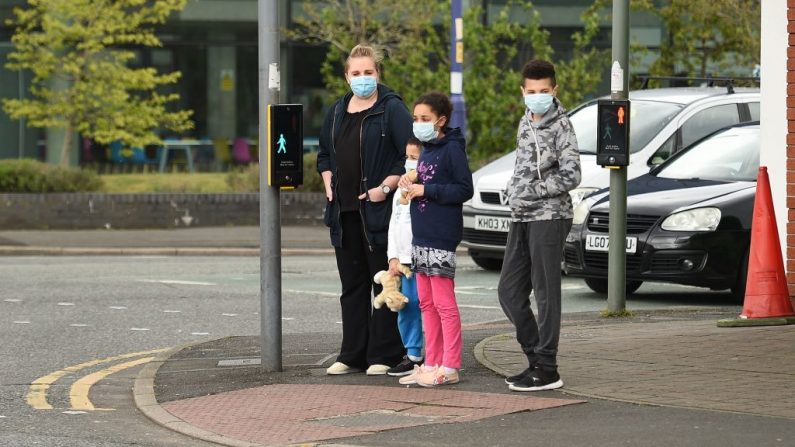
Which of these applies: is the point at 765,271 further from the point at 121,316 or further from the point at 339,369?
the point at 121,316

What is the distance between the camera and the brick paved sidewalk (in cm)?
818

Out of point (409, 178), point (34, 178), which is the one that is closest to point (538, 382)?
point (409, 178)

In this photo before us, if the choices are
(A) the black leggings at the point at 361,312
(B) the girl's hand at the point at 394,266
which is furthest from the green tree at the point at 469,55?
(B) the girl's hand at the point at 394,266

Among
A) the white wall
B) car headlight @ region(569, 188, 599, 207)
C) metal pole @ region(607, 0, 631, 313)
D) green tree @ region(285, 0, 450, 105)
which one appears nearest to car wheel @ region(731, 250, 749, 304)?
metal pole @ region(607, 0, 631, 313)

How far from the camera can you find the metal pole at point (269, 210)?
9305 mm

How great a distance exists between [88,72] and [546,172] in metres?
20.4

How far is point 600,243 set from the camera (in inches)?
551

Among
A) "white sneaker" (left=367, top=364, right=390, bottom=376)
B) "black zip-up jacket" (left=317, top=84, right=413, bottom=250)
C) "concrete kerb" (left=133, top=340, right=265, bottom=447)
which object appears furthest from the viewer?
"white sneaker" (left=367, top=364, right=390, bottom=376)

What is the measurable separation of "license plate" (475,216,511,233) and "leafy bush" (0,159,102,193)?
10.4m

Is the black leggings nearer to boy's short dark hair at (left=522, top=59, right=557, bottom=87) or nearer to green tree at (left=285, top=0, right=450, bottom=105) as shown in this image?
boy's short dark hair at (left=522, top=59, right=557, bottom=87)

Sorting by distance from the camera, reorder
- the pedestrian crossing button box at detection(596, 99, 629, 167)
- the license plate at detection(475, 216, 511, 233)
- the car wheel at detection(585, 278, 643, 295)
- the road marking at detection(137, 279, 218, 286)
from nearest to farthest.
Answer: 1. the pedestrian crossing button box at detection(596, 99, 629, 167)
2. the car wheel at detection(585, 278, 643, 295)
3. the license plate at detection(475, 216, 511, 233)
4. the road marking at detection(137, 279, 218, 286)

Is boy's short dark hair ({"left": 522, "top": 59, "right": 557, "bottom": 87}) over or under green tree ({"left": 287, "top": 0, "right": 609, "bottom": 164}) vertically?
under

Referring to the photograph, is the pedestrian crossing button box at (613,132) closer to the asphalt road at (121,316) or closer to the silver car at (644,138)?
the asphalt road at (121,316)

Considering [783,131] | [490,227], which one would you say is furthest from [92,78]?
[783,131]
